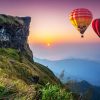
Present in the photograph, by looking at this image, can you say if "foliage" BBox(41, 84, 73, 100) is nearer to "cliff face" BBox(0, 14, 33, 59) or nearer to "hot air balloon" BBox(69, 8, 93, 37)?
"hot air balloon" BBox(69, 8, 93, 37)

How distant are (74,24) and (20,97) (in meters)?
57.7

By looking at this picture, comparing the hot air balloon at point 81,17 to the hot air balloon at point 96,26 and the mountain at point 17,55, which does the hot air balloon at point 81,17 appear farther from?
the mountain at point 17,55

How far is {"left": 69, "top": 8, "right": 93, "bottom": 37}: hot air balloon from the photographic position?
78.3m

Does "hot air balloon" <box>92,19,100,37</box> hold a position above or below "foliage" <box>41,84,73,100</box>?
above

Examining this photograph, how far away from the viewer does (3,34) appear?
415ft

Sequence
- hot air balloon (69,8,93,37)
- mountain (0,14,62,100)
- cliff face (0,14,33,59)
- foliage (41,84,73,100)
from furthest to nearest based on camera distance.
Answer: cliff face (0,14,33,59), mountain (0,14,62,100), hot air balloon (69,8,93,37), foliage (41,84,73,100)

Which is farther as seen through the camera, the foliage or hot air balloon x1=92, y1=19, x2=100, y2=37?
hot air balloon x1=92, y1=19, x2=100, y2=37

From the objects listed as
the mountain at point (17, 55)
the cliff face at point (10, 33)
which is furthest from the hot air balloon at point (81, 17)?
the cliff face at point (10, 33)

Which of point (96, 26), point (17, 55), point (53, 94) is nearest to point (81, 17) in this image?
point (96, 26)

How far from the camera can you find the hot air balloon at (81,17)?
7831 cm

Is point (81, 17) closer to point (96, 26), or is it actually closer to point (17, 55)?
point (96, 26)

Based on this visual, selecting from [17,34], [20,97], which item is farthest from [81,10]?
[17,34]

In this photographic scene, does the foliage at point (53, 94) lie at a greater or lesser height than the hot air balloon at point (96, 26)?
lesser

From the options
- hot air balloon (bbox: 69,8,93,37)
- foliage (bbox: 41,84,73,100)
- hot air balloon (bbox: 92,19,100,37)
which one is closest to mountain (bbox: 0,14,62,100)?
hot air balloon (bbox: 69,8,93,37)
